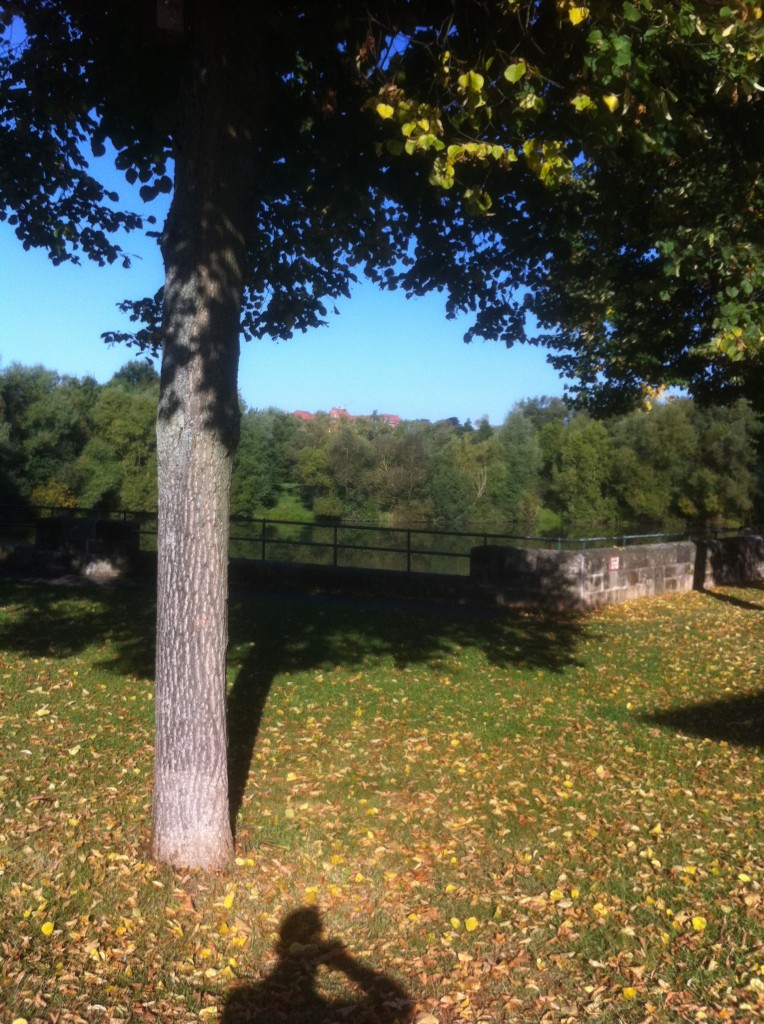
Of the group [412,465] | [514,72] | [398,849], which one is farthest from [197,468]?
[412,465]

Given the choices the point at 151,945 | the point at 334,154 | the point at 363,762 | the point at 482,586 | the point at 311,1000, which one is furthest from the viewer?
the point at 482,586

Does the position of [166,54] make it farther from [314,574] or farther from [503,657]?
[314,574]

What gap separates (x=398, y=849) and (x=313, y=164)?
18.1 ft

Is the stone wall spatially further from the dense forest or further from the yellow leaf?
the dense forest

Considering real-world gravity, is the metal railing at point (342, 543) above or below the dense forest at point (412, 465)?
below

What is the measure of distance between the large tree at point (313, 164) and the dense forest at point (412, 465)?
20856mm

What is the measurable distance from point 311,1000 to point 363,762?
2669 mm

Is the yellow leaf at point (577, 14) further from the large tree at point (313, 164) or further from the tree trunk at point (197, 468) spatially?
the tree trunk at point (197, 468)

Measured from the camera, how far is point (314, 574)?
47.5 feet

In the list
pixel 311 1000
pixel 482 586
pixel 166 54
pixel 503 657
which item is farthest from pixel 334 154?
pixel 482 586

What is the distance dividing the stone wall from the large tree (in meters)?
4.43

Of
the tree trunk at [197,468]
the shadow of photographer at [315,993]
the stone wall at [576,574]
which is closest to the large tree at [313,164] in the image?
the tree trunk at [197,468]

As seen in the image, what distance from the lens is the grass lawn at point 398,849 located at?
3.83m

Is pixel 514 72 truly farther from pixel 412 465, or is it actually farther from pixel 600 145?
pixel 412 465
